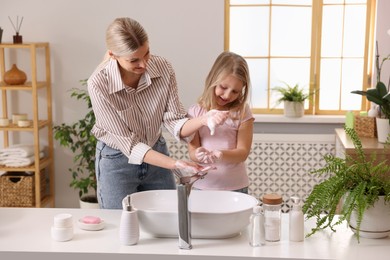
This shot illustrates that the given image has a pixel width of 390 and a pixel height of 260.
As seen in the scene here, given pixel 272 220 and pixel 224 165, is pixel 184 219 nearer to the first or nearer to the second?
pixel 272 220

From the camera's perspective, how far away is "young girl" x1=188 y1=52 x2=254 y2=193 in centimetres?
271

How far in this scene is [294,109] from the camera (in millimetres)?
4254

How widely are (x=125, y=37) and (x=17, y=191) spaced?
7.90ft

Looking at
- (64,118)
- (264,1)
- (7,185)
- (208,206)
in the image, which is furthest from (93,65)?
(208,206)

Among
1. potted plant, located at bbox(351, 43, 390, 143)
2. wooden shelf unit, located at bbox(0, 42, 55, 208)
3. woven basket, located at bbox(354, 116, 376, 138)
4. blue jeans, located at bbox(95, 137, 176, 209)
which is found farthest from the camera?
wooden shelf unit, located at bbox(0, 42, 55, 208)

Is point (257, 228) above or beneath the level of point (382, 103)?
beneath

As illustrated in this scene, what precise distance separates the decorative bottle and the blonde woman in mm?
428

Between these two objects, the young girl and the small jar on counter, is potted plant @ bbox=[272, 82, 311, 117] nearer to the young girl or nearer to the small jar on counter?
the young girl

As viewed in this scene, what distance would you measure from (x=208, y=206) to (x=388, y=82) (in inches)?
93.5

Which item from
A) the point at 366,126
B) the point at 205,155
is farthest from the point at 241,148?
the point at 366,126

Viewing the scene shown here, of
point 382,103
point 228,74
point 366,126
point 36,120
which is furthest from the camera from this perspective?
point 36,120

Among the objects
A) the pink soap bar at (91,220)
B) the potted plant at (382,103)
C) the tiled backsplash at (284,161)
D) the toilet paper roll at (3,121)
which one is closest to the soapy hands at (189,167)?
the pink soap bar at (91,220)

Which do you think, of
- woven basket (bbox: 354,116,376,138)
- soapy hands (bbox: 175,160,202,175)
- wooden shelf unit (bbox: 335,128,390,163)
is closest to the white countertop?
soapy hands (bbox: 175,160,202,175)

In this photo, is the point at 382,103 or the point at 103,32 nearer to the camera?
the point at 382,103
